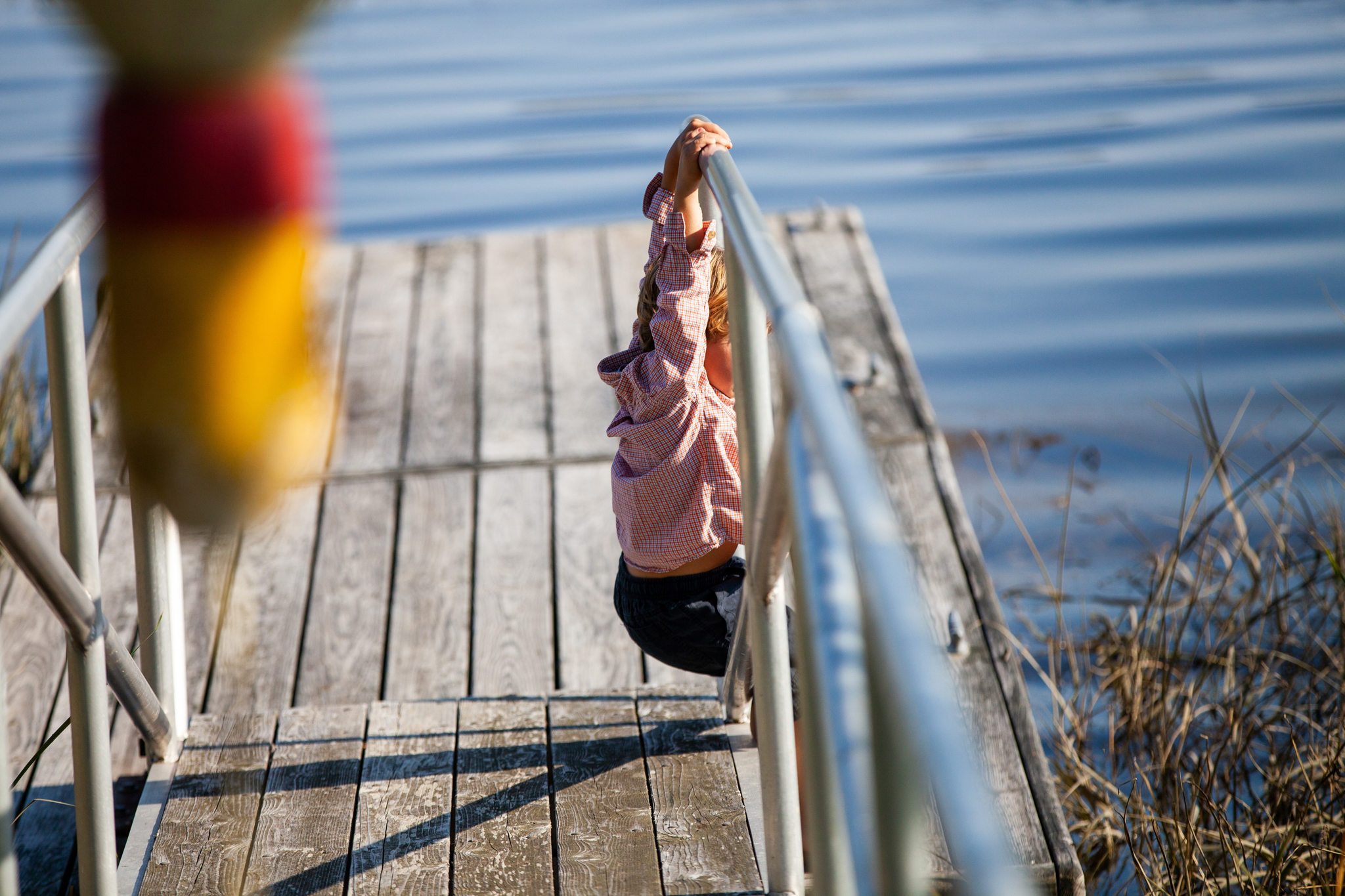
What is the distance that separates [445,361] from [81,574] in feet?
7.42

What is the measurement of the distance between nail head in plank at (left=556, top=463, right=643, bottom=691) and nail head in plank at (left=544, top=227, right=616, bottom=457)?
6.5 inches

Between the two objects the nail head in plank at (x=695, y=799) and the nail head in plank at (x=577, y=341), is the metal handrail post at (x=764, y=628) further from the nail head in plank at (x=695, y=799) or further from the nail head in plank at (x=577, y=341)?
the nail head in plank at (x=577, y=341)

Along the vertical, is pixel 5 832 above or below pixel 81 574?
above

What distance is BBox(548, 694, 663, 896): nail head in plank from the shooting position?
1.60 metres

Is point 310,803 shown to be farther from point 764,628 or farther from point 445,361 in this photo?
point 445,361

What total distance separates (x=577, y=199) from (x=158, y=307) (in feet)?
23.9

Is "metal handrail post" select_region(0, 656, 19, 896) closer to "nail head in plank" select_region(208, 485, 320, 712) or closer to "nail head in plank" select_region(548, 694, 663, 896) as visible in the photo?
"nail head in plank" select_region(548, 694, 663, 896)

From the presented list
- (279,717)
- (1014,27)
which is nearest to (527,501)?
(279,717)

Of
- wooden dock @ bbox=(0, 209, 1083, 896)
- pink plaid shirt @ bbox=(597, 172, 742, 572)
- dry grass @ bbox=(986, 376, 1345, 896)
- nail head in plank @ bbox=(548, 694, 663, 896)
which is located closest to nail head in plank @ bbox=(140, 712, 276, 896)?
wooden dock @ bbox=(0, 209, 1083, 896)

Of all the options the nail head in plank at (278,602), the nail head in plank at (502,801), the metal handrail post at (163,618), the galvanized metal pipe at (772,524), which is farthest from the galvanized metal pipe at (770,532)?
the nail head in plank at (278,602)

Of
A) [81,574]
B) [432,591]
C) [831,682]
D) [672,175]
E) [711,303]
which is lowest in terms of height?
[432,591]

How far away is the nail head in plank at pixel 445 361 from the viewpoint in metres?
3.35

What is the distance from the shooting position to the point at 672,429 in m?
1.78

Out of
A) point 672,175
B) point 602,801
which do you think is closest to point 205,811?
point 602,801
